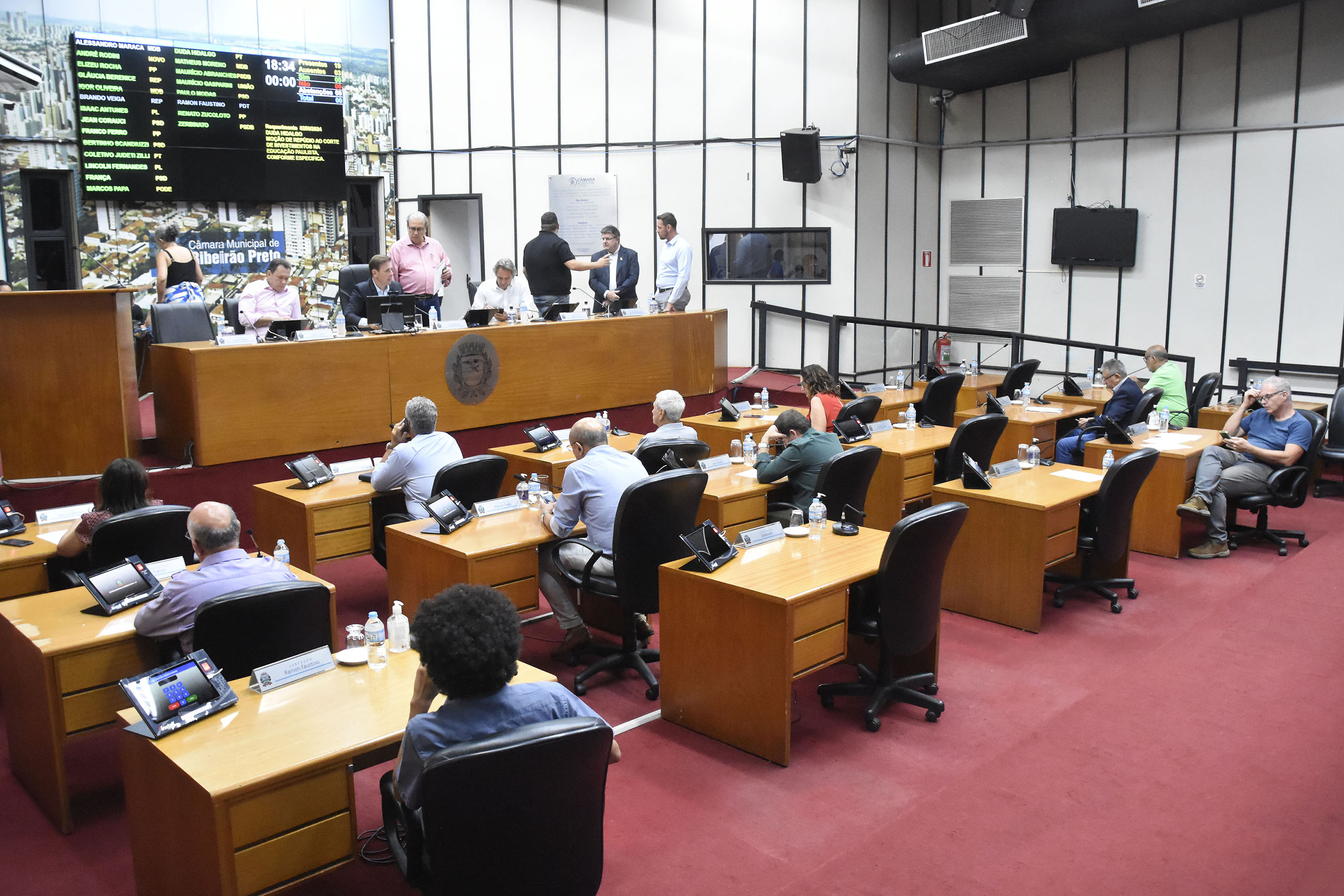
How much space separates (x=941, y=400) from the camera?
28.8 ft

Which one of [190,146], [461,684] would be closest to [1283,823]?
[461,684]

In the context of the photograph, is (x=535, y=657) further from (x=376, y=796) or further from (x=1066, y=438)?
(x=1066, y=438)

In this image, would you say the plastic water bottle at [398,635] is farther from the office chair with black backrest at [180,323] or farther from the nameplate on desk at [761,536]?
the office chair with black backrest at [180,323]

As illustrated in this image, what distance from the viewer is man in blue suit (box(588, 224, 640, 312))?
9758 mm

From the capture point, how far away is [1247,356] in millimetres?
10281

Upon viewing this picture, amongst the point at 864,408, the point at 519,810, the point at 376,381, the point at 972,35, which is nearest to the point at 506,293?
the point at 376,381

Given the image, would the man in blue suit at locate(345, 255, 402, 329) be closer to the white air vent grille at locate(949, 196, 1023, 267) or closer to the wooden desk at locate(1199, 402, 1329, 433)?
→ the wooden desk at locate(1199, 402, 1329, 433)

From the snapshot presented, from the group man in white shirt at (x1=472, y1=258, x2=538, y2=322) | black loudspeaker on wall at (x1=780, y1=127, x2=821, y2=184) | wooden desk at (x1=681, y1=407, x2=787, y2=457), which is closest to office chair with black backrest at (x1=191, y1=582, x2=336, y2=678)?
wooden desk at (x1=681, y1=407, x2=787, y2=457)

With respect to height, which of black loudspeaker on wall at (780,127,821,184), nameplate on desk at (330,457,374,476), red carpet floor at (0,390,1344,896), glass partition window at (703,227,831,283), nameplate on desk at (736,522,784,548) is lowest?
red carpet floor at (0,390,1344,896)

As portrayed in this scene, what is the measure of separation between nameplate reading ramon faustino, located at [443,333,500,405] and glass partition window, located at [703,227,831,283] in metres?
4.68

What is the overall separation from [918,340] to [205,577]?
33.6ft

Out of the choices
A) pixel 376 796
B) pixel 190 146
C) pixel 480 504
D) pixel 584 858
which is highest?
pixel 190 146

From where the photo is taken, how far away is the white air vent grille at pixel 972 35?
394 inches

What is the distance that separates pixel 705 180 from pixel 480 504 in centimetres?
782
